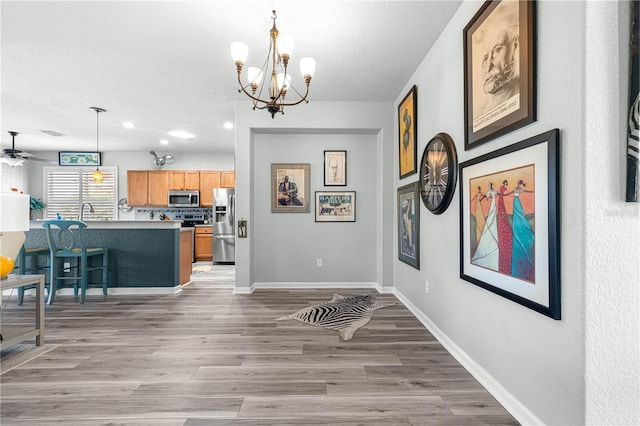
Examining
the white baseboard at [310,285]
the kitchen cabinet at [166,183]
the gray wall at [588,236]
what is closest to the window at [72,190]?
the kitchen cabinet at [166,183]

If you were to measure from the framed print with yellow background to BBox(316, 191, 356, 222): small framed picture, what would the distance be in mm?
1002

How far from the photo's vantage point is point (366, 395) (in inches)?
74.2

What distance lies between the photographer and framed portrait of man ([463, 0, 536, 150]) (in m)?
1.56

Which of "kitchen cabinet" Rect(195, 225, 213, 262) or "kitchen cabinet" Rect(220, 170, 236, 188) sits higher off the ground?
"kitchen cabinet" Rect(220, 170, 236, 188)

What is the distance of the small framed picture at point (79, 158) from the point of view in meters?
7.31

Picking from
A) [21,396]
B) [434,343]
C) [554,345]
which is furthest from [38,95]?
[554,345]

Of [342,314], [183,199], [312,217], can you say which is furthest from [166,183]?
[342,314]

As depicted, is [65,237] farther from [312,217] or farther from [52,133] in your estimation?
[312,217]

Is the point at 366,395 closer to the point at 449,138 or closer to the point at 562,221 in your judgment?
the point at 562,221

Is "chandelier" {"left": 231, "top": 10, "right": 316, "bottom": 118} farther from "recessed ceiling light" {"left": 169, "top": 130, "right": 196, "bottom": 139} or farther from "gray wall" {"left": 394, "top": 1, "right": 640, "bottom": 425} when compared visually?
"recessed ceiling light" {"left": 169, "top": 130, "right": 196, "bottom": 139}

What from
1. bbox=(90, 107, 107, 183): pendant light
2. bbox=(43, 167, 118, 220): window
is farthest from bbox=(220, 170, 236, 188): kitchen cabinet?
bbox=(43, 167, 118, 220): window

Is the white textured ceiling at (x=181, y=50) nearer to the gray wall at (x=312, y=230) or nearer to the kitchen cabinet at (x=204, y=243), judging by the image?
the gray wall at (x=312, y=230)

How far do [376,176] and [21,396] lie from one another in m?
4.20

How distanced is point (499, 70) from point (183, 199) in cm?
701
